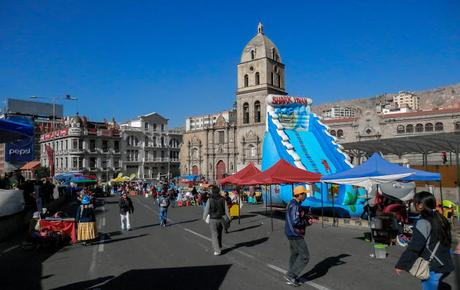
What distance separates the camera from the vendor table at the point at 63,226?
1219cm

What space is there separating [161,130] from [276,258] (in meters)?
71.0

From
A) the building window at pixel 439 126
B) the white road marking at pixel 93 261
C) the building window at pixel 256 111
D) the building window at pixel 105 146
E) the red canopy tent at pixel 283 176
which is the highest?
the building window at pixel 256 111

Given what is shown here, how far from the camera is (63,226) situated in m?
12.5

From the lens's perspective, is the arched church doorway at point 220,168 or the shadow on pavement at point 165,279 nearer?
the shadow on pavement at point 165,279

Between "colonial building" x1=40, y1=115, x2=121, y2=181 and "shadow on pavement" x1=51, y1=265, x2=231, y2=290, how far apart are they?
6137cm

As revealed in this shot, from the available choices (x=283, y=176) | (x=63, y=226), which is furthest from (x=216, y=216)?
(x=283, y=176)

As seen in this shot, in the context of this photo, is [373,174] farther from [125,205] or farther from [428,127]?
[428,127]

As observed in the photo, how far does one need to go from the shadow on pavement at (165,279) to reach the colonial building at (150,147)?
212 feet

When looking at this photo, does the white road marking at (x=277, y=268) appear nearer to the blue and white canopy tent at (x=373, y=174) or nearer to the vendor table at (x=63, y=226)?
the blue and white canopy tent at (x=373, y=174)

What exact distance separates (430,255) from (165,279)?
16.6 ft

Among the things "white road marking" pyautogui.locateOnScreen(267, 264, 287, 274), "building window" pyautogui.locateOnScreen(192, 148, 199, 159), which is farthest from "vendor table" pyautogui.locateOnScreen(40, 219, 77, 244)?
"building window" pyautogui.locateOnScreen(192, 148, 199, 159)

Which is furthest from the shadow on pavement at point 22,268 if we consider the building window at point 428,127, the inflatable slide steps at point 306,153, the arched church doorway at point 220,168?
the arched church doorway at point 220,168

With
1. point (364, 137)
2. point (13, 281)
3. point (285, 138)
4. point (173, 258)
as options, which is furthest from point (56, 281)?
point (364, 137)

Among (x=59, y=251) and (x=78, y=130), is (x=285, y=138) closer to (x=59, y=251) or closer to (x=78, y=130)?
(x=59, y=251)
